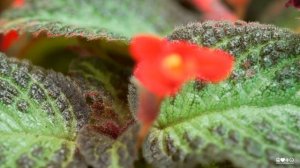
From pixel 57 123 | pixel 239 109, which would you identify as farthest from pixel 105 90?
pixel 239 109

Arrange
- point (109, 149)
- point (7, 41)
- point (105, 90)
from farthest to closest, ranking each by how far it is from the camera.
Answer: point (7, 41), point (105, 90), point (109, 149)

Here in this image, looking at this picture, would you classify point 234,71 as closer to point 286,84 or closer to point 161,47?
point 286,84

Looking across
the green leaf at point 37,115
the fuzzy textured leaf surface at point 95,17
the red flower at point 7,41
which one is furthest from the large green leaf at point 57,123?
the red flower at point 7,41

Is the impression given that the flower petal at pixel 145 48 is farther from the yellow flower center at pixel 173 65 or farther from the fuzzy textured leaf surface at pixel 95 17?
the fuzzy textured leaf surface at pixel 95 17

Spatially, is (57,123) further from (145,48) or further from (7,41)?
(7,41)

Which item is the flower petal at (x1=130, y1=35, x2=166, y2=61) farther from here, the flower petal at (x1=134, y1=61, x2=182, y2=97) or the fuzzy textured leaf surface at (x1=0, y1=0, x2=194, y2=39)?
the fuzzy textured leaf surface at (x1=0, y1=0, x2=194, y2=39)

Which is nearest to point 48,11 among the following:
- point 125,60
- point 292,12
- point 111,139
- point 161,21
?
point 125,60
